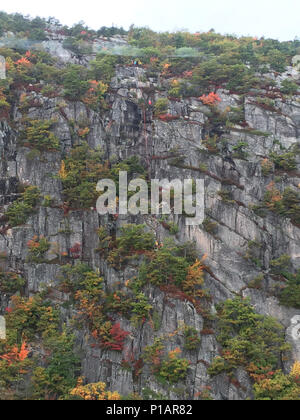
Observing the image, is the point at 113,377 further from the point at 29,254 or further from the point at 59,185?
the point at 59,185

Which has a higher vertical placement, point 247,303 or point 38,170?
point 38,170

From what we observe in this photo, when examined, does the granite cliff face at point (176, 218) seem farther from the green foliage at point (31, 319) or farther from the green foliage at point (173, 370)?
the green foliage at point (31, 319)

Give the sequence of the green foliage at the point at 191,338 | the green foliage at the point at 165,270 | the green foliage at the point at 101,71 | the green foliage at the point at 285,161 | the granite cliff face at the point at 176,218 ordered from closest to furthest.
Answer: the green foliage at the point at 191,338 < the granite cliff face at the point at 176,218 < the green foliage at the point at 165,270 < the green foliage at the point at 285,161 < the green foliage at the point at 101,71

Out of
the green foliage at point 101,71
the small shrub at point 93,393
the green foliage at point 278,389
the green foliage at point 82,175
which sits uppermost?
the green foliage at point 101,71

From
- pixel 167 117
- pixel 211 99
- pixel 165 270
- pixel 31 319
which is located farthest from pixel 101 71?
pixel 31 319

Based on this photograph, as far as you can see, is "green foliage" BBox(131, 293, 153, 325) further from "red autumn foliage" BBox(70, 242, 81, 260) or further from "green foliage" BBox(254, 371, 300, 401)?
"green foliage" BBox(254, 371, 300, 401)

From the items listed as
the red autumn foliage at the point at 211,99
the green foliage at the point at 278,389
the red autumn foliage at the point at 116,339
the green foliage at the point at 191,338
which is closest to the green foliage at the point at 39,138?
the red autumn foliage at the point at 211,99
